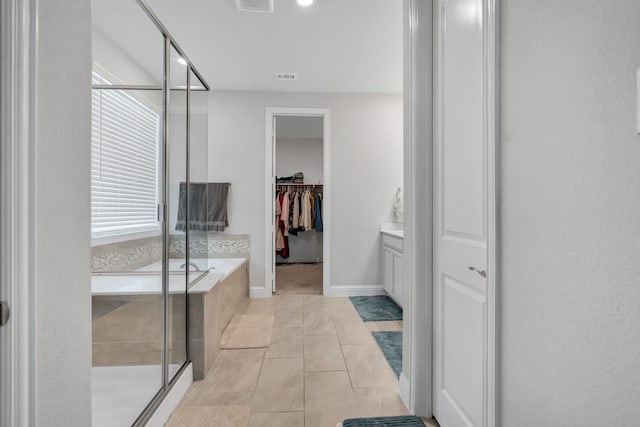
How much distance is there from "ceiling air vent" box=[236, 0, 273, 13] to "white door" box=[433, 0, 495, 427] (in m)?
1.25

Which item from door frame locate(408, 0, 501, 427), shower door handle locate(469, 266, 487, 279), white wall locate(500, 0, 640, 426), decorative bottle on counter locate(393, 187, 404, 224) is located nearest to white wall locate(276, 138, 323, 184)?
decorative bottle on counter locate(393, 187, 404, 224)

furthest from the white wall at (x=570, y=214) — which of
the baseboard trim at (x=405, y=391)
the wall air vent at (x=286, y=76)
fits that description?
the wall air vent at (x=286, y=76)

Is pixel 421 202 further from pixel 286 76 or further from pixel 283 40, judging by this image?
pixel 286 76

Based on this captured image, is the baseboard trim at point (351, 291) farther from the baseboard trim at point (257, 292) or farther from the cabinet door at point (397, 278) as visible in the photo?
the baseboard trim at point (257, 292)

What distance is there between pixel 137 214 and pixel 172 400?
106 cm

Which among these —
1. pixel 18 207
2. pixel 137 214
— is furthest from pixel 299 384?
pixel 18 207

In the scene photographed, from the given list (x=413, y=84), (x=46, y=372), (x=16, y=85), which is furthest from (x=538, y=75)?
(x=46, y=372)

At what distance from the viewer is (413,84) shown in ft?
5.44

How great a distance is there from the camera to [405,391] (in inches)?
68.5

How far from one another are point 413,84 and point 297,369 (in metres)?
1.96

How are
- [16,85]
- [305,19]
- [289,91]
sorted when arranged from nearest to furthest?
[16,85]
[305,19]
[289,91]

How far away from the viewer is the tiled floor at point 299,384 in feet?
5.47

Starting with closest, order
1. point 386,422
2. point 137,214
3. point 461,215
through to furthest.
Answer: point 461,215 < point 386,422 < point 137,214

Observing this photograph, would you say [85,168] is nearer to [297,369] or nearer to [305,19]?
[297,369]
